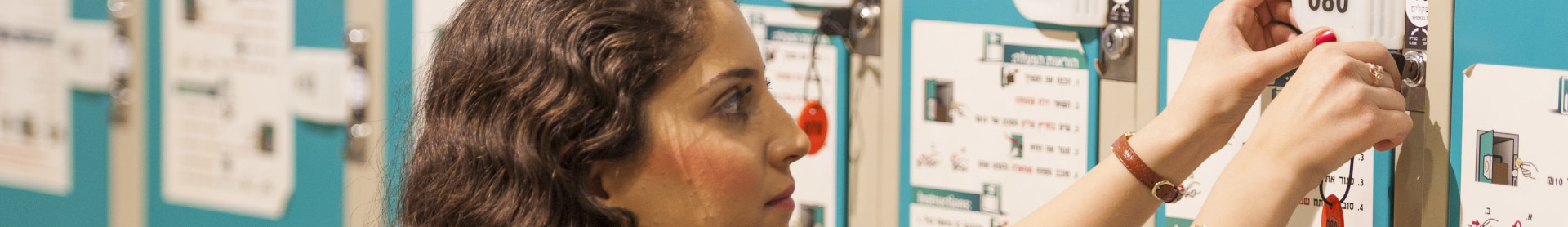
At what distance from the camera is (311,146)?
2447 millimetres

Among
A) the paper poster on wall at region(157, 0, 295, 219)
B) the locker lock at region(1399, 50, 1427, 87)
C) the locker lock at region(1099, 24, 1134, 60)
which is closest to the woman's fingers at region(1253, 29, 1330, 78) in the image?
the locker lock at region(1399, 50, 1427, 87)

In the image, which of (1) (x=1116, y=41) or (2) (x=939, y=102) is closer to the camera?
(1) (x=1116, y=41)

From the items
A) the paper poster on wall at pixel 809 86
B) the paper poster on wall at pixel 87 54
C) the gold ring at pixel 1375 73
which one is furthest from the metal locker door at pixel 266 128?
the gold ring at pixel 1375 73

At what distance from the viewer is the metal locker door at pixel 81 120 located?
2697 mm

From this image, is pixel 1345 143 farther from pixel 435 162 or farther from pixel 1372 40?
pixel 435 162

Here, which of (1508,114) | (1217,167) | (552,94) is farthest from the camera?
(1217,167)

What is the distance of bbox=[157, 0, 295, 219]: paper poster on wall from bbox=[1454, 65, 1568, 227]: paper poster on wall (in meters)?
1.71

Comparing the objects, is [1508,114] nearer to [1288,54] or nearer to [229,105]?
[1288,54]

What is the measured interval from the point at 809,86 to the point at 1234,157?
59 cm

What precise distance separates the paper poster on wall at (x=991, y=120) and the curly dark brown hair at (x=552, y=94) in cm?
51

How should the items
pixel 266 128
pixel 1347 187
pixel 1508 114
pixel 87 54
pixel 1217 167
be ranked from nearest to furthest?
pixel 1508 114
pixel 1347 187
pixel 1217 167
pixel 266 128
pixel 87 54

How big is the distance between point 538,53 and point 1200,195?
0.71m

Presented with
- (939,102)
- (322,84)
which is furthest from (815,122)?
(322,84)

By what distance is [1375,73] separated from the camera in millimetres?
1239
